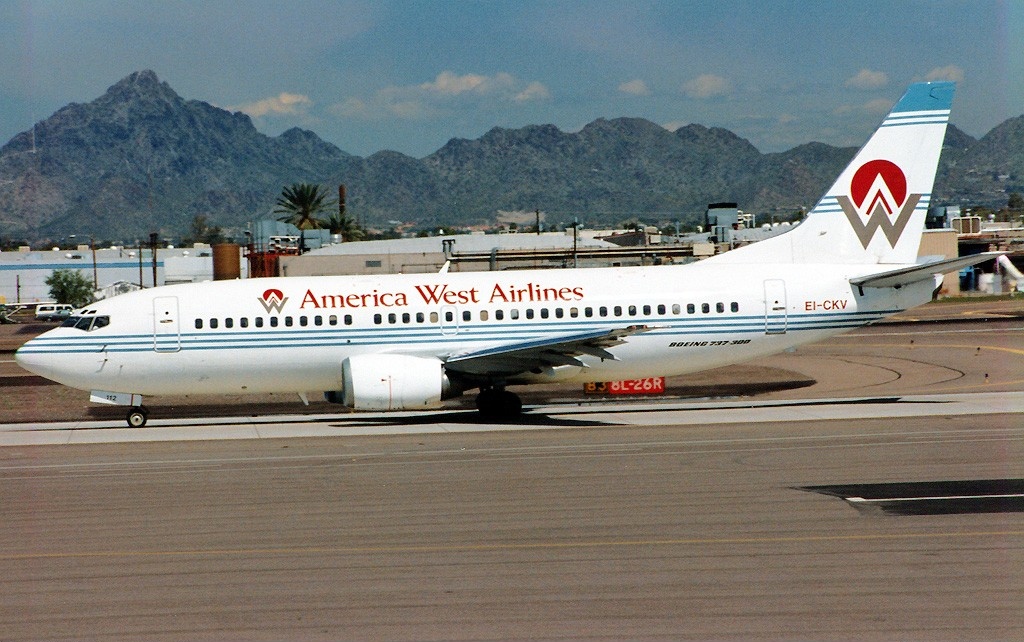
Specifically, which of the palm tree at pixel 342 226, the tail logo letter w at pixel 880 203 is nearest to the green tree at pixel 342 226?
the palm tree at pixel 342 226

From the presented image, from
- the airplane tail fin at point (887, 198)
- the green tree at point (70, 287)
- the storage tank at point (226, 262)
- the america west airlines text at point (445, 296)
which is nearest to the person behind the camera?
the america west airlines text at point (445, 296)

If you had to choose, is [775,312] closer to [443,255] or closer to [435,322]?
[435,322]

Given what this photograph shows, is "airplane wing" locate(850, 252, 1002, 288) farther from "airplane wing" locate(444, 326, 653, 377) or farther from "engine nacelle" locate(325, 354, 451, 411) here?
"engine nacelle" locate(325, 354, 451, 411)

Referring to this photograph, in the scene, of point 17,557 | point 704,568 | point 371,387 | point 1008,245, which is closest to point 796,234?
point 371,387

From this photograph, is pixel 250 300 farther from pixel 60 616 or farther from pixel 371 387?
pixel 60 616

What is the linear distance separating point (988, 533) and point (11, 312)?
105m

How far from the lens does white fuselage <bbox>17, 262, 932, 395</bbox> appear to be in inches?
1096

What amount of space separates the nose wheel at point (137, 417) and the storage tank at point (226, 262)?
36.7 meters

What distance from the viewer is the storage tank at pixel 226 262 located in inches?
2552

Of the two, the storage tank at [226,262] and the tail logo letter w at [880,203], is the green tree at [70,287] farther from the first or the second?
the tail logo letter w at [880,203]

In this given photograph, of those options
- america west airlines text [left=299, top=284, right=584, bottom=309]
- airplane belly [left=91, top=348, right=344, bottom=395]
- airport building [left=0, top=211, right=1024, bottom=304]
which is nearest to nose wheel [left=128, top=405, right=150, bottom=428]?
airplane belly [left=91, top=348, right=344, bottom=395]

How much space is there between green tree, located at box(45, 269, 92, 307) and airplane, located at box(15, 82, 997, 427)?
3549 inches

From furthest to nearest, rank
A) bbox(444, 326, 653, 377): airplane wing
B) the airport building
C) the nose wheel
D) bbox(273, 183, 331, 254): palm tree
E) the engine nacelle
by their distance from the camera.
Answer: bbox(273, 183, 331, 254): palm tree < the airport building < the nose wheel < the engine nacelle < bbox(444, 326, 653, 377): airplane wing

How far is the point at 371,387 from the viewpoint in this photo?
2669 cm
